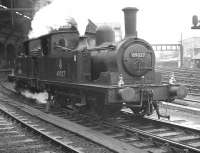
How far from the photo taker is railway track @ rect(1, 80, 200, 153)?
7.09m

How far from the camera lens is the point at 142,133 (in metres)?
8.07

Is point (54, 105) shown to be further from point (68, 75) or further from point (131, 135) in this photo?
point (131, 135)

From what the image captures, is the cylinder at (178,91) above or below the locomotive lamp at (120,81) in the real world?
below

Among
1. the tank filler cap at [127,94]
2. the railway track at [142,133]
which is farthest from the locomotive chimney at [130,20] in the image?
the railway track at [142,133]

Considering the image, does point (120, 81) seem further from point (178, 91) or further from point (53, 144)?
point (53, 144)

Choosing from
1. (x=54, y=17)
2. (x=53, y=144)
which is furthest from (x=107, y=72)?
(x=54, y=17)

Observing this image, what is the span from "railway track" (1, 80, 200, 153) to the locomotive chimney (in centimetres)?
248

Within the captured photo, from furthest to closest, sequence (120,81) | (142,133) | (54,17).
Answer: (54,17)
(120,81)
(142,133)

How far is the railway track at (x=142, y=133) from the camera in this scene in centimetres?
709

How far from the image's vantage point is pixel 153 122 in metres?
9.54

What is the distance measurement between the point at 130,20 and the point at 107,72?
1.53 meters

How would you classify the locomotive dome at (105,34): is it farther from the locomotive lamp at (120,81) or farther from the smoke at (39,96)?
the smoke at (39,96)

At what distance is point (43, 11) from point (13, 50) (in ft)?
69.4

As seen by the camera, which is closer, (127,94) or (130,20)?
(127,94)
